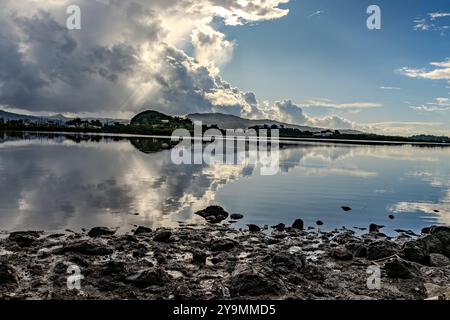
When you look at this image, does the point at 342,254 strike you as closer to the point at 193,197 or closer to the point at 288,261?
the point at 288,261

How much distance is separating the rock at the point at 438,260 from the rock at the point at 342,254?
126 inches

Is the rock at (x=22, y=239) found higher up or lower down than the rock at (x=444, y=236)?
higher up

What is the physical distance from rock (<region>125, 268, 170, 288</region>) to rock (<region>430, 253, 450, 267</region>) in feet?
34.8

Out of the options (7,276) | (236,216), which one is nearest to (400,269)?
(236,216)

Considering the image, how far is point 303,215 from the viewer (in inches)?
1021

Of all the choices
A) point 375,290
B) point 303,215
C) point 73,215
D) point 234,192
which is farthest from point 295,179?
point 375,290

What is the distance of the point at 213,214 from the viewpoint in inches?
954

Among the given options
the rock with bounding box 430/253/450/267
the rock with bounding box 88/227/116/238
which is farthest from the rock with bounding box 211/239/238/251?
the rock with bounding box 430/253/450/267

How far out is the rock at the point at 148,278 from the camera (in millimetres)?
12445

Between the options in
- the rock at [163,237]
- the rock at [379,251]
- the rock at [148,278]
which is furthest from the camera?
the rock at [163,237]

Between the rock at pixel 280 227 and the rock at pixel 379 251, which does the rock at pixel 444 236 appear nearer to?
the rock at pixel 379 251

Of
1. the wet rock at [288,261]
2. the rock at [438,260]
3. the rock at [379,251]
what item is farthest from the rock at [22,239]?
the rock at [438,260]

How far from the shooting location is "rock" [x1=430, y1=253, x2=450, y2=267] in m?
16.2
